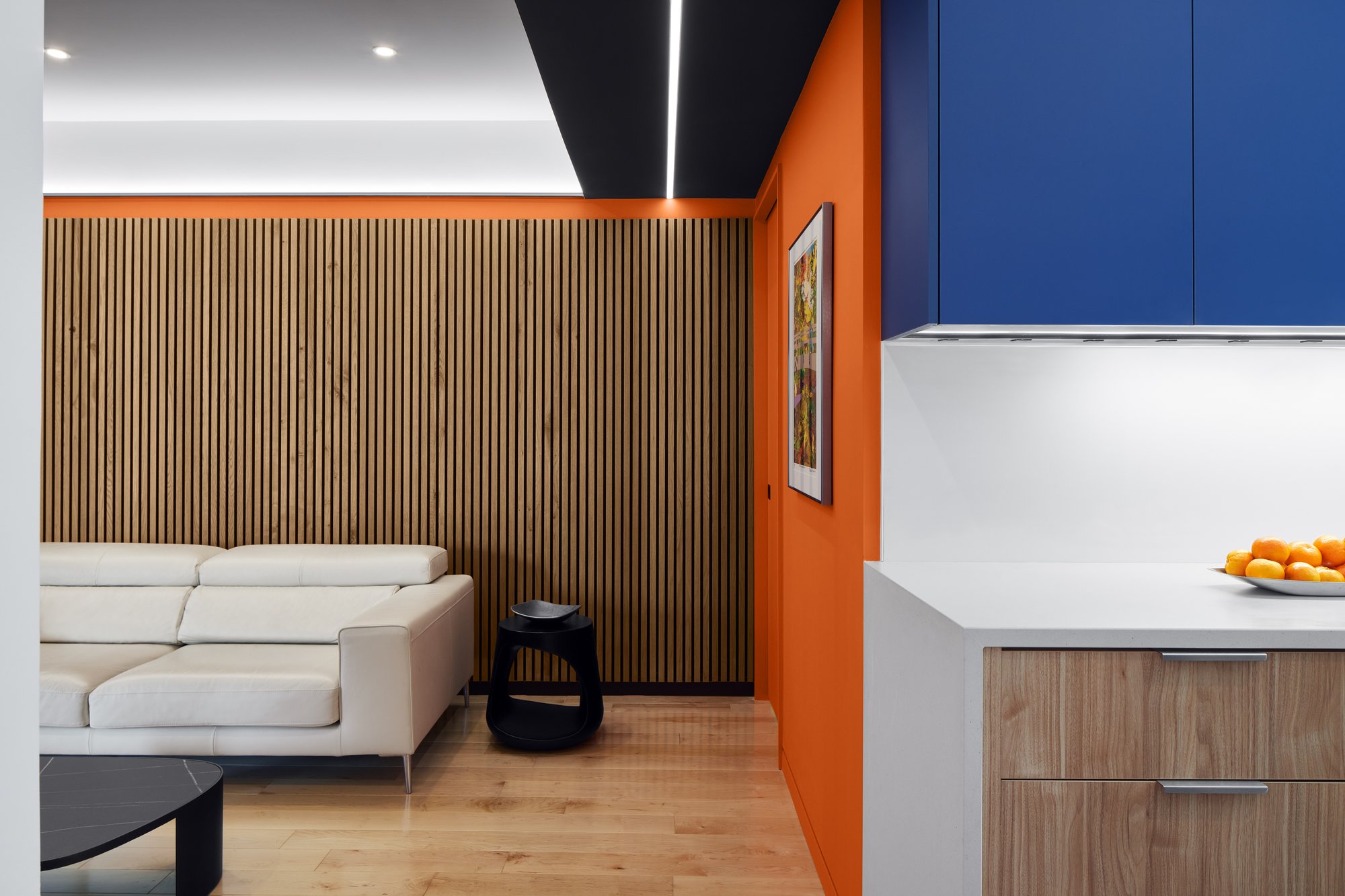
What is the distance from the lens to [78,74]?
369 centimetres

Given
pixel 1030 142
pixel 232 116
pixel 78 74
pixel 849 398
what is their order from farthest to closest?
pixel 232 116 → pixel 78 74 → pixel 849 398 → pixel 1030 142

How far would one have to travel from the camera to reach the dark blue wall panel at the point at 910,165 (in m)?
1.67

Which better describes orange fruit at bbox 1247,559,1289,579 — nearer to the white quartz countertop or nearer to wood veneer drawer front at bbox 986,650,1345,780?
the white quartz countertop

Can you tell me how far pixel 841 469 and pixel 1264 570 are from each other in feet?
3.19

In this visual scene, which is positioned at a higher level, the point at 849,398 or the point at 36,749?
the point at 849,398

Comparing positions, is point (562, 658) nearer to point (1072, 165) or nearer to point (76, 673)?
point (76, 673)

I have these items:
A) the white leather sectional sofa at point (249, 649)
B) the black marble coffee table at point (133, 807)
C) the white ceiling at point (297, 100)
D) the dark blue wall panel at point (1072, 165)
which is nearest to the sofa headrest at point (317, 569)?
the white leather sectional sofa at point (249, 649)

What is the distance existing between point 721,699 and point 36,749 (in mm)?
4159

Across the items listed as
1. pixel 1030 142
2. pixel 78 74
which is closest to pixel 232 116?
pixel 78 74

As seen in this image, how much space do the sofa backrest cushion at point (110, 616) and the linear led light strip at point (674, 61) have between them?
3.09 metres

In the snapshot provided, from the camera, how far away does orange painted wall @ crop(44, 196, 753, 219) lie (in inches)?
173

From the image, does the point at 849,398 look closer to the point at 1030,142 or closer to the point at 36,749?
the point at 1030,142

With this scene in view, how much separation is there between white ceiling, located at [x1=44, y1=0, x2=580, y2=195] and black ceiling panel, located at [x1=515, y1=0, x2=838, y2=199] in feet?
1.64

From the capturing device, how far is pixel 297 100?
403cm
